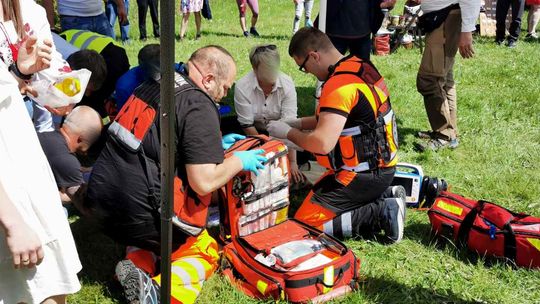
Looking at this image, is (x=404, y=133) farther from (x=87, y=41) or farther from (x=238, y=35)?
(x=238, y=35)

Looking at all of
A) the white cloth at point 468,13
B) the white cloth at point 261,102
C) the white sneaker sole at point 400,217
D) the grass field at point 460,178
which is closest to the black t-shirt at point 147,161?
the grass field at point 460,178

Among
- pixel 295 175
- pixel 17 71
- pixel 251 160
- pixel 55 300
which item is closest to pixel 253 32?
pixel 295 175

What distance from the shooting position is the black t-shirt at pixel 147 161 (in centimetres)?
271

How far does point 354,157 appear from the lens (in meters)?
3.56

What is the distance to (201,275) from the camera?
3.00 meters

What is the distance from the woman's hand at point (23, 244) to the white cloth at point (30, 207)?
2.2 inches

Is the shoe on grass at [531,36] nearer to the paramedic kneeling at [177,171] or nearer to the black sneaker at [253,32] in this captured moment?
the black sneaker at [253,32]

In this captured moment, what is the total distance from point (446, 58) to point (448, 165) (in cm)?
96

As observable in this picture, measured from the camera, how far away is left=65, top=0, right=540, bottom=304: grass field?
3111 millimetres

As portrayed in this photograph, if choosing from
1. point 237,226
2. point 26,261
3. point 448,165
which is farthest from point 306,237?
point 448,165

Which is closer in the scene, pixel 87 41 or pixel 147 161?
pixel 147 161

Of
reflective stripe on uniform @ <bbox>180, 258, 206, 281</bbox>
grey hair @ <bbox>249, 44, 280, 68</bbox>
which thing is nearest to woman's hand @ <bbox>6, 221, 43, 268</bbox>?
reflective stripe on uniform @ <bbox>180, 258, 206, 281</bbox>

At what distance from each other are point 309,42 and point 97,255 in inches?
74.4

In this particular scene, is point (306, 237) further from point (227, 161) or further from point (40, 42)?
point (40, 42)
